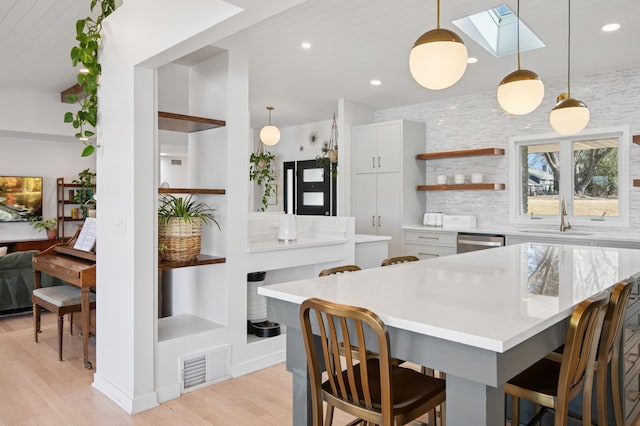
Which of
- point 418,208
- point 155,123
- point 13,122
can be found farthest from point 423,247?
point 13,122

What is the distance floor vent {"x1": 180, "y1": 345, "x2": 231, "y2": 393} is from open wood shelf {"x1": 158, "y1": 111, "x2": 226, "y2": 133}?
60.9 inches

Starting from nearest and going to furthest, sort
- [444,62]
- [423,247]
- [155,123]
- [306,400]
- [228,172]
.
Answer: [306,400]
[444,62]
[155,123]
[228,172]
[423,247]

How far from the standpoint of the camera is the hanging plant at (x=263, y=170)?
307 inches

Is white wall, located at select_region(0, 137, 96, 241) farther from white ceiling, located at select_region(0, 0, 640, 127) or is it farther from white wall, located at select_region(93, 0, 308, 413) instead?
white wall, located at select_region(93, 0, 308, 413)

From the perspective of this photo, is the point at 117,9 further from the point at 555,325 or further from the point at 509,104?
the point at 555,325

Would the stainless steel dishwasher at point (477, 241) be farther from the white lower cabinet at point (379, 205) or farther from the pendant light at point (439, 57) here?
the pendant light at point (439, 57)

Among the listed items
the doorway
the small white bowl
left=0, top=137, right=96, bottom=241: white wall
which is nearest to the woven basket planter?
the small white bowl

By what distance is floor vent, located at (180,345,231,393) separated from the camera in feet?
9.85

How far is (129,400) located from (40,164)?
20.7 ft

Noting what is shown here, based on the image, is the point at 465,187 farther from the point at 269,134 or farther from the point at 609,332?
the point at 609,332

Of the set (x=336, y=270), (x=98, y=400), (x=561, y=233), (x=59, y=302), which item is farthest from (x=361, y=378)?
(x=561, y=233)

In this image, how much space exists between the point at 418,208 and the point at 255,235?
2996 mm

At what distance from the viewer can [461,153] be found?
582 centimetres

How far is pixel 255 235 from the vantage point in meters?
4.08
